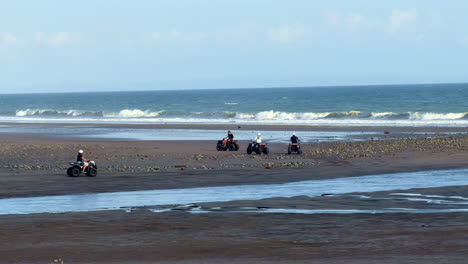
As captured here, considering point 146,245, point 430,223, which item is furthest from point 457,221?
point 146,245

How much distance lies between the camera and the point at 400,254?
12039 mm

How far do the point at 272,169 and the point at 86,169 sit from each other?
653 centimetres

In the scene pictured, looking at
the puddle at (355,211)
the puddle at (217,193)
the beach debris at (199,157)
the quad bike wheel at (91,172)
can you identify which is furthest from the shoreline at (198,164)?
the puddle at (355,211)

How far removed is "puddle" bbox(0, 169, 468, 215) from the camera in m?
18.9

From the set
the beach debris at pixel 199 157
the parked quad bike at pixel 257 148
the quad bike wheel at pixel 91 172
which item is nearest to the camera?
the quad bike wheel at pixel 91 172

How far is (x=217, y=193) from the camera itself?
21375 mm

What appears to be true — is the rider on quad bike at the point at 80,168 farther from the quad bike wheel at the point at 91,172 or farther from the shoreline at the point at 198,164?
the shoreline at the point at 198,164

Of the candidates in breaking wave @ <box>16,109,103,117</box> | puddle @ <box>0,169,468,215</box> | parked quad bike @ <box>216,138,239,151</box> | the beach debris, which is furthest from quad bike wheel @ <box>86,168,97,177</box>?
breaking wave @ <box>16,109,103,117</box>

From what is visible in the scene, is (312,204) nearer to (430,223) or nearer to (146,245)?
(430,223)

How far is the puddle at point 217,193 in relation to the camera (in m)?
18.9

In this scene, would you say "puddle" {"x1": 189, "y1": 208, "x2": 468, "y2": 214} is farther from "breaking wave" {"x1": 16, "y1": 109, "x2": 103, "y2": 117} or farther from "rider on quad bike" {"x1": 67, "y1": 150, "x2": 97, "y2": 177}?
"breaking wave" {"x1": 16, "y1": 109, "x2": 103, "y2": 117}

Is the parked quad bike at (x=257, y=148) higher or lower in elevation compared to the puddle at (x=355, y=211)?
higher

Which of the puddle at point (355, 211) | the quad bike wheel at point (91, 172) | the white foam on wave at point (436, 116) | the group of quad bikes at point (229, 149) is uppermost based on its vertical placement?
the white foam on wave at point (436, 116)

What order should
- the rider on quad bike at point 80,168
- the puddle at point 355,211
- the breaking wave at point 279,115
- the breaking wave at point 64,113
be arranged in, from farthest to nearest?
the breaking wave at point 64,113, the breaking wave at point 279,115, the rider on quad bike at point 80,168, the puddle at point 355,211
